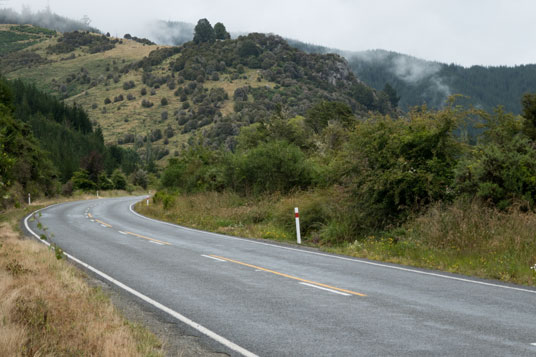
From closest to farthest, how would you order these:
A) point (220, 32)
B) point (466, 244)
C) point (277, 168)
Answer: point (466, 244) < point (277, 168) < point (220, 32)

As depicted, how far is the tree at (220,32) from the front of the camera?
191 meters

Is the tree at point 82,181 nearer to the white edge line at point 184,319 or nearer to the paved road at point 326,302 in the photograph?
the paved road at point 326,302

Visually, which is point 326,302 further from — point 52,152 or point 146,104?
point 146,104

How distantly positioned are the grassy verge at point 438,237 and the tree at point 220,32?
180m

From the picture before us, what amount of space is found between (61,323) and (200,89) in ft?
429

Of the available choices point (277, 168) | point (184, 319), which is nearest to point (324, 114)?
point (277, 168)

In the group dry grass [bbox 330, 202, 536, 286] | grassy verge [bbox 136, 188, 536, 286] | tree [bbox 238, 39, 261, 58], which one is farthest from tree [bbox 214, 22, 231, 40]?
dry grass [bbox 330, 202, 536, 286]

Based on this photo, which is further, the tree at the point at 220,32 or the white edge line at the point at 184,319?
the tree at the point at 220,32

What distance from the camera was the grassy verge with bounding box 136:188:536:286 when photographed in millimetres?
10695

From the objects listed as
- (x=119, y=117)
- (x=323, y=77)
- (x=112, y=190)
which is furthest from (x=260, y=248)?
(x=323, y=77)

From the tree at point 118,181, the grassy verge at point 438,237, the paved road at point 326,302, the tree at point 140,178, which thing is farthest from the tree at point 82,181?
the paved road at point 326,302

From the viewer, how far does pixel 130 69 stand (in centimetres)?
16550

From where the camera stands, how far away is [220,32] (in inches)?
7554

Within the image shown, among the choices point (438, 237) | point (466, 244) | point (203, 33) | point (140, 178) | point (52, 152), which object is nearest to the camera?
point (466, 244)
